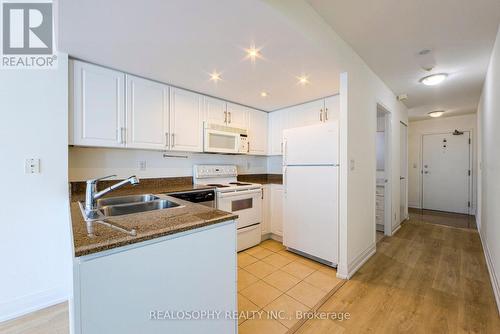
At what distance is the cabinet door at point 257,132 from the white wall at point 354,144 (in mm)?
1588

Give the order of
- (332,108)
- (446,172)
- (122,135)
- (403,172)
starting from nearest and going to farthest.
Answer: (122,135)
(332,108)
(403,172)
(446,172)

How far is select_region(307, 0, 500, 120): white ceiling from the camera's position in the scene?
166cm

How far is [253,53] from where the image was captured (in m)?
1.91

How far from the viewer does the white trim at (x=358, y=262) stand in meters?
2.24

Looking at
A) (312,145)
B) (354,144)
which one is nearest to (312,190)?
(312,145)

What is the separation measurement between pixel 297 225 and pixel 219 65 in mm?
2072

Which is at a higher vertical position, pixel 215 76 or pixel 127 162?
pixel 215 76

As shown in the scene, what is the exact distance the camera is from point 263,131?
12.4ft

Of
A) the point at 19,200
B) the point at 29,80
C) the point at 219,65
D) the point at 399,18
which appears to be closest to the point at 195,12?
the point at 219,65

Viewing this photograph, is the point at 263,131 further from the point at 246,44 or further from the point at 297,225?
the point at 246,44

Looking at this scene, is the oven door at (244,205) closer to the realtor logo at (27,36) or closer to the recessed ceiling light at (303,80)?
the recessed ceiling light at (303,80)

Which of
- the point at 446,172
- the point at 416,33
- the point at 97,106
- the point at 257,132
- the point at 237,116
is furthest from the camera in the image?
the point at 446,172

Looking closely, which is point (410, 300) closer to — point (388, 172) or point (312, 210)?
point (312, 210)

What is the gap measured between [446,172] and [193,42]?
6.20 metres
